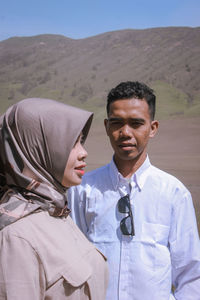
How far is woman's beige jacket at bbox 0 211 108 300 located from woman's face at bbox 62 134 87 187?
21 cm

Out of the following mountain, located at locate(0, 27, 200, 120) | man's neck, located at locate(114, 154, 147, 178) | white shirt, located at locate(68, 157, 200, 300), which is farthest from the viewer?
mountain, located at locate(0, 27, 200, 120)

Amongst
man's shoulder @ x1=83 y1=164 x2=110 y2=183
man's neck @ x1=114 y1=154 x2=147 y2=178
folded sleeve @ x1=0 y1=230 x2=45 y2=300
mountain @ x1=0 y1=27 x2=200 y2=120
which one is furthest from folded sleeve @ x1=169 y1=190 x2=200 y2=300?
mountain @ x1=0 y1=27 x2=200 y2=120

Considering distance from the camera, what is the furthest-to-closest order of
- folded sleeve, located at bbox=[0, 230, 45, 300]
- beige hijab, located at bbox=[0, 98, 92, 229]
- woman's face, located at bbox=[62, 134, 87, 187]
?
woman's face, located at bbox=[62, 134, 87, 187]
beige hijab, located at bbox=[0, 98, 92, 229]
folded sleeve, located at bbox=[0, 230, 45, 300]

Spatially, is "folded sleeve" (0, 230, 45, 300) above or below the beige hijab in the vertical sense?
below

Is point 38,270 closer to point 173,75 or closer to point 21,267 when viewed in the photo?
point 21,267

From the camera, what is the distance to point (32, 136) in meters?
1.69

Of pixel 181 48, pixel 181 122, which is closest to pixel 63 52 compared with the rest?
pixel 181 48

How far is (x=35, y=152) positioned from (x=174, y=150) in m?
14.6

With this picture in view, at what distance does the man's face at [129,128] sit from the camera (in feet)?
7.78

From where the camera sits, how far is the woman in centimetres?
146

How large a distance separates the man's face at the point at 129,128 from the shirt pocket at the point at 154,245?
474mm

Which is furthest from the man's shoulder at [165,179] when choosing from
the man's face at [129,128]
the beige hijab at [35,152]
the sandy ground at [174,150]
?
the sandy ground at [174,150]

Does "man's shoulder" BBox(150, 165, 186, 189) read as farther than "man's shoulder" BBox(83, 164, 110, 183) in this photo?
No

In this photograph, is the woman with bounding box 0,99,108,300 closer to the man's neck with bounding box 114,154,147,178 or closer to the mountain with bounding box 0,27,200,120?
the man's neck with bounding box 114,154,147,178
